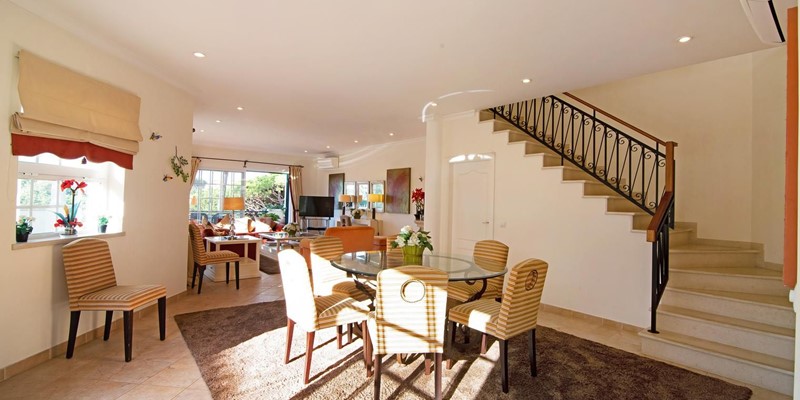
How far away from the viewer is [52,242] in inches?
112

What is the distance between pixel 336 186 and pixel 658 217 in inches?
337

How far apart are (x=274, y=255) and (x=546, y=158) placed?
6154mm

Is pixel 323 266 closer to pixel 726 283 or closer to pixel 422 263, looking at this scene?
pixel 422 263

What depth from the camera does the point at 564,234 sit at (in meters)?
4.29

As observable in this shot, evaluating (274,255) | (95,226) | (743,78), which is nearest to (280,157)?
(274,255)

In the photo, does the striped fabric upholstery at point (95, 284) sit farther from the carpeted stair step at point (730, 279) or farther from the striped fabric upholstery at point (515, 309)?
the carpeted stair step at point (730, 279)

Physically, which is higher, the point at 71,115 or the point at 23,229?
the point at 71,115

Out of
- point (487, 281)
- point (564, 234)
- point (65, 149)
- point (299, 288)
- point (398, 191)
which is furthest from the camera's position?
point (398, 191)

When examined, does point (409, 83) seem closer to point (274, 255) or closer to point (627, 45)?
point (627, 45)

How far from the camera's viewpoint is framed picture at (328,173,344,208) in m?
10.4

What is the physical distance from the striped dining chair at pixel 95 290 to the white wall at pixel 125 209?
0.63ft

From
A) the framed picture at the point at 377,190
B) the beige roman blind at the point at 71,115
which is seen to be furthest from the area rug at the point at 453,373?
the framed picture at the point at 377,190

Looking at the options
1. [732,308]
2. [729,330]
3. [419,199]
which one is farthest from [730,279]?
[419,199]

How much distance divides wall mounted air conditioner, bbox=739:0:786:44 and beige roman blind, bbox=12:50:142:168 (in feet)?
15.1
